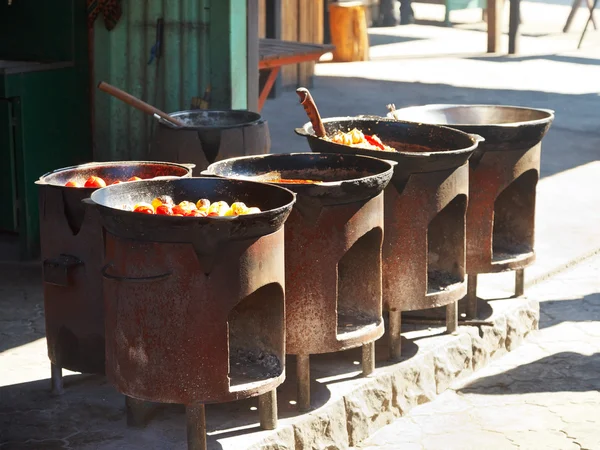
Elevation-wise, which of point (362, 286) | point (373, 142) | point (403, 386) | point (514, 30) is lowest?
point (403, 386)

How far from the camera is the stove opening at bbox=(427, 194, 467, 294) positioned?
208 inches

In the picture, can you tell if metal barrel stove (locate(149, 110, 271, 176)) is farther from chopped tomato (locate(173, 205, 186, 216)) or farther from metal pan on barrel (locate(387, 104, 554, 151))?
chopped tomato (locate(173, 205, 186, 216))

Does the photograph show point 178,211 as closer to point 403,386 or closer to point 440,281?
point 403,386

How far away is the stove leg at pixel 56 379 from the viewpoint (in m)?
4.68

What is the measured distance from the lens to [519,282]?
240 inches

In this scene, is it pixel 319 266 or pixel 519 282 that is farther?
pixel 519 282

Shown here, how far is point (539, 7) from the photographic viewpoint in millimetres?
27078

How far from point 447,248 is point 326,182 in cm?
114

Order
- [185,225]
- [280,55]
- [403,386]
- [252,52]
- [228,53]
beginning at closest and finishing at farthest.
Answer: [185,225]
[403,386]
[228,53]
[252,52]
[280,55]

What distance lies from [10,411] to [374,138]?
6.98 feet

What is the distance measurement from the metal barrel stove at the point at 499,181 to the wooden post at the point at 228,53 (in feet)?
3.75

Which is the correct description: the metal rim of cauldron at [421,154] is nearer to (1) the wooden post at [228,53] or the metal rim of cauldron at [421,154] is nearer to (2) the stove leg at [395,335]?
(2) the stove leg at [395,335]

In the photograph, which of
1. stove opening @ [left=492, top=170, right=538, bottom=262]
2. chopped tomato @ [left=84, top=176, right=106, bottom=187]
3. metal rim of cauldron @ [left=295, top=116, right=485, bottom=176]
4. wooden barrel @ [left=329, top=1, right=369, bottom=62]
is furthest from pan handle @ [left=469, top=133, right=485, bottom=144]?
wooden barrel @ [left=329, top=1, right=369, bottom=62]


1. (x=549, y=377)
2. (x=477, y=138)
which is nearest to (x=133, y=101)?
(x=477, y=138)
